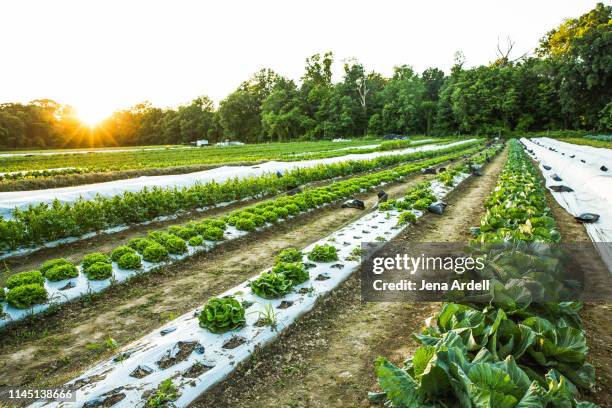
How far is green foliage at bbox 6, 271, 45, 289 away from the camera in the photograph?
215 inches

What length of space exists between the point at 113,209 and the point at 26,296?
454cm

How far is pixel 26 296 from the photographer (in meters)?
5.16

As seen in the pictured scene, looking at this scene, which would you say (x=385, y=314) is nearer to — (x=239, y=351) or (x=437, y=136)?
(x=239, y=351)

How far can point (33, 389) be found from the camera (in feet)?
12.1

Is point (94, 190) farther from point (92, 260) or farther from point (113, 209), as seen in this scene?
point (92, 260)

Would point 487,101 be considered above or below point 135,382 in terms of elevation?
above

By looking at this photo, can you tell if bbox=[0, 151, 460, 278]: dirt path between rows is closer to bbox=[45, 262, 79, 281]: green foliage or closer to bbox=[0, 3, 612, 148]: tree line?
bbox=[45, 262, 79, 281]: green foliage

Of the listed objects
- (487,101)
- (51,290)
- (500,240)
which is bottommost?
(51,290)

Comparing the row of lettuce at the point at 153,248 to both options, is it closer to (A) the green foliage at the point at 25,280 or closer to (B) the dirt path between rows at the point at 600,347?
(A) the green foliage at the point at 25,280

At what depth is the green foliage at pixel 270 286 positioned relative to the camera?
5130 mm

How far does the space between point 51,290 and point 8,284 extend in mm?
596

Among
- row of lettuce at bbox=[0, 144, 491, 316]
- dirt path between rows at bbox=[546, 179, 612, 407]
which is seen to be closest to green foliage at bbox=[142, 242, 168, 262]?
row of lettuce at bbox=[0, 144, 491, 316]

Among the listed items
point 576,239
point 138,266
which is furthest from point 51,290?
point 576,239

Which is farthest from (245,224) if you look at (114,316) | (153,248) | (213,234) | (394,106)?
(394,106)
